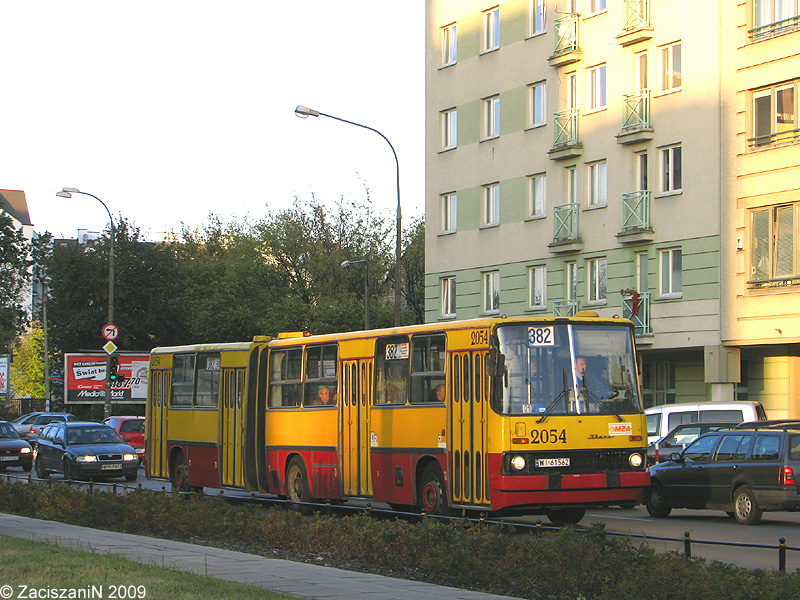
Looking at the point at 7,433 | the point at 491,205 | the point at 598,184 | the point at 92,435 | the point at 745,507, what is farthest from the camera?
the point at 491,205

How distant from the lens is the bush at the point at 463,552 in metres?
9.95

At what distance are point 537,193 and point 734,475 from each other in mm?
24832

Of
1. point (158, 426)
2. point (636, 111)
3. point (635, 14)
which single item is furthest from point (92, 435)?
point (635, 14)

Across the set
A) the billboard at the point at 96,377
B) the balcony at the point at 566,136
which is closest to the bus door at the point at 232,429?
the balcony at the point at 566,136

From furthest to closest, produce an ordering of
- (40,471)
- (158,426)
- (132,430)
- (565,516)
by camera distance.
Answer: (132,430), (40,471), (158,426), (565,516)

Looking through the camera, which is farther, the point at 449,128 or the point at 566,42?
the point at 449,128

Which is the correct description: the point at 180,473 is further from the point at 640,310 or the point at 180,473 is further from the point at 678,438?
the point at 640,310

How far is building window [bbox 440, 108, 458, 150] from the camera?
152 feet

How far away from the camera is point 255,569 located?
12.1 m

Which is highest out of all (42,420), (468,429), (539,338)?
(539,338)

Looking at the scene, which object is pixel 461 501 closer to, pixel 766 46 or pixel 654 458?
pixel 654 458

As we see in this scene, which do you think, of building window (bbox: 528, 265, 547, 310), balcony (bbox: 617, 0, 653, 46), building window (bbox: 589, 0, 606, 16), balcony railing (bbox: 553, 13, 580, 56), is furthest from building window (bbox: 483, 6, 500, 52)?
building window (bbox: 528, 265, 547, 310)

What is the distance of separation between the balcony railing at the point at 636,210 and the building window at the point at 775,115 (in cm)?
442

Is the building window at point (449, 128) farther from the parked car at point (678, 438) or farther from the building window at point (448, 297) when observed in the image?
the parked car at point (678, 438)
